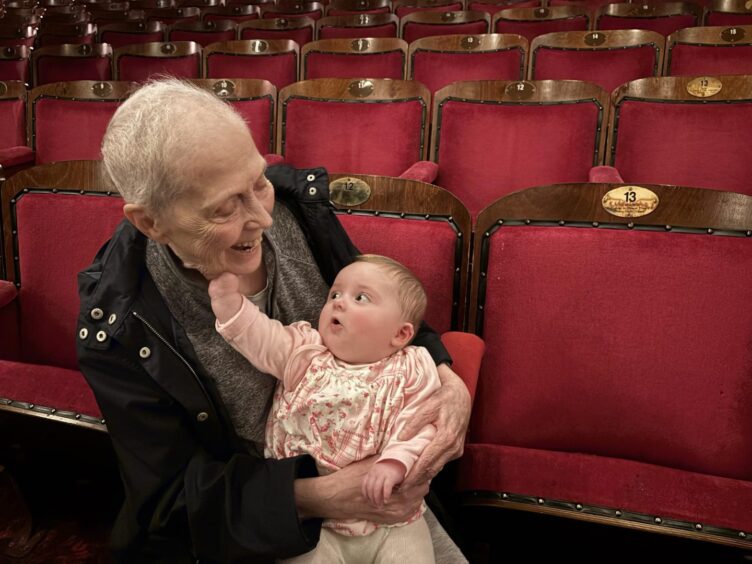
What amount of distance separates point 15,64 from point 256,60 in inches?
31.8

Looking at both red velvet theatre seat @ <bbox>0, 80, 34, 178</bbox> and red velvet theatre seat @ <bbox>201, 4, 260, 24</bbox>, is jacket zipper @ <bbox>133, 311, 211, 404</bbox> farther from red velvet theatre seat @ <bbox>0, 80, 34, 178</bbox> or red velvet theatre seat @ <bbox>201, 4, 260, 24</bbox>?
red velvet theatre seat @ <bbox>201, 4, 260, 24</bbox>

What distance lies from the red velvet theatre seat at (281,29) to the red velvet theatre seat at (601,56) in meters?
0.88

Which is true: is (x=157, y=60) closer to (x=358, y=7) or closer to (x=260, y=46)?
(x=260, y=46)

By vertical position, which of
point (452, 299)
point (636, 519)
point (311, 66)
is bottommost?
point (636, 519)

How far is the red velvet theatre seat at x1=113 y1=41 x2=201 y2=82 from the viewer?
188cm

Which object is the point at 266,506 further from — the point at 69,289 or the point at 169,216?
the point at 69,289

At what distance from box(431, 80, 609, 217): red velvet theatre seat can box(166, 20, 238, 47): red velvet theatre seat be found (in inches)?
53.6

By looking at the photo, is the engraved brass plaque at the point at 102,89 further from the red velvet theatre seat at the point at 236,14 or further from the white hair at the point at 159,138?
the red velvet theatre seat at the point at 236,14

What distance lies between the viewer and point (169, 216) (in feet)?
1.55

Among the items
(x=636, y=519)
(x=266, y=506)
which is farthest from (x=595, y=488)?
(x=266, y=506)

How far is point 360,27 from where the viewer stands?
6.73 feet

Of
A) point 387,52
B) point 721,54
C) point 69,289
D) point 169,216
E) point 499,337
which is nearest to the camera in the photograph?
point 169,216

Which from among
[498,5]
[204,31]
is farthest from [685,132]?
[204,31]

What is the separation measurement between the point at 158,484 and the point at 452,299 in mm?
337
